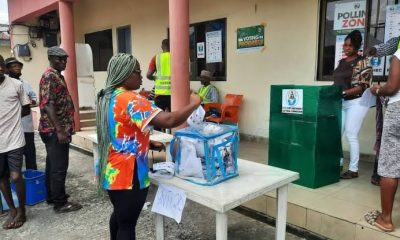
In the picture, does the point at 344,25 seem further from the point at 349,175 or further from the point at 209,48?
the point at 209,48

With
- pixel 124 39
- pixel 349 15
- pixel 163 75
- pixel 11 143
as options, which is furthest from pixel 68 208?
pixel 124 39

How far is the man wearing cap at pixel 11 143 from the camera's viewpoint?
10.4ft

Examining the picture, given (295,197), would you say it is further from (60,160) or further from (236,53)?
(236,53)

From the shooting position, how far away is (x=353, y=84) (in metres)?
Result: 3.42

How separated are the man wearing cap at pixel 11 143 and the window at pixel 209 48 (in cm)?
365

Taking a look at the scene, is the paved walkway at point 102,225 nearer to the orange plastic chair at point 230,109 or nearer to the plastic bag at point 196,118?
the plastic bag at point 196,118

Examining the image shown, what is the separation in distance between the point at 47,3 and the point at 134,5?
1.90 m

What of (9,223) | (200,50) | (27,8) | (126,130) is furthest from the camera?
(27,8)

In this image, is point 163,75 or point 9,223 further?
point 163,75

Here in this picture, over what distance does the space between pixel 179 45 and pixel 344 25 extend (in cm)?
228

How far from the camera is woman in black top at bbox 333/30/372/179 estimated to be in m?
3.36

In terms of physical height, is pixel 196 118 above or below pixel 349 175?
above

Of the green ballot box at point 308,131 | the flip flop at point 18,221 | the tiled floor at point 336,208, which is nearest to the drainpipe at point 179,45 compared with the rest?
the green ballot box at point 308,131

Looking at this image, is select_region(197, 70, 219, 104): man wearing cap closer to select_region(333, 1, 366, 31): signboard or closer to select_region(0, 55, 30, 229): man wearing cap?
select_region(333, 1, 366, 31): signboard
